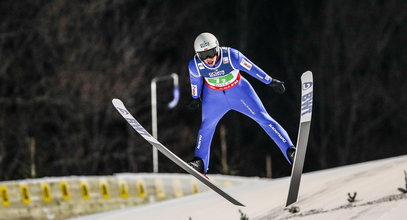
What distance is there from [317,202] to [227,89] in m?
1.78

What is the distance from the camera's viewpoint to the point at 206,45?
6633mm

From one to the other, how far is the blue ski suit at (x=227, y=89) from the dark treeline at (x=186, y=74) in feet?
70.9

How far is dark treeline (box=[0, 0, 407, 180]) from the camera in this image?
29.4 m

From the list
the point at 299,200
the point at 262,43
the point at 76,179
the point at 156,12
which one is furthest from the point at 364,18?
the point at 299,200

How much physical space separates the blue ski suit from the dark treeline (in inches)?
851

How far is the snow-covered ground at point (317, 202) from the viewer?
690cm

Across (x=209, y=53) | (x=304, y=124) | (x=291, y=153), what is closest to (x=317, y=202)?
(x=291, y=153)

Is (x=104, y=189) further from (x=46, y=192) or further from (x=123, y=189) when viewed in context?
(x=46, y=192)

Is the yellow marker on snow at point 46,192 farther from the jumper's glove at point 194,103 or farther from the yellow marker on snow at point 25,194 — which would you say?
the jumper's glove at point 194,103

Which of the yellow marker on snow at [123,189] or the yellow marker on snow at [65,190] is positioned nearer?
the yellow marker on snow at [65,190]

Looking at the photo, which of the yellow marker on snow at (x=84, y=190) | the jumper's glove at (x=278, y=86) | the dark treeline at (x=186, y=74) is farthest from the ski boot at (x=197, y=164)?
the dark treeline at (x=186, y=74)

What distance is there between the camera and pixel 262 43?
33.4 meters

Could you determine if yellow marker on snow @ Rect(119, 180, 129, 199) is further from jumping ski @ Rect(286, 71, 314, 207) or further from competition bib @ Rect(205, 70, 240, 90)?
competition bib @ Rect(205, 70, 240, 90)

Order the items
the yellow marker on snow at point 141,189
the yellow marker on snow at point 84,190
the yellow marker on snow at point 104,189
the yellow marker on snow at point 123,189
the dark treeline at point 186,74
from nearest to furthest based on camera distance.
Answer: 1. the yellow marker on snow at point 84,190
2. the yellow marker on snow at point 104,189
3. the yellow marker on snow at point 123,189
4. the yellow marker on snow at point 141,189
5. the dark treeline at point 186,74
